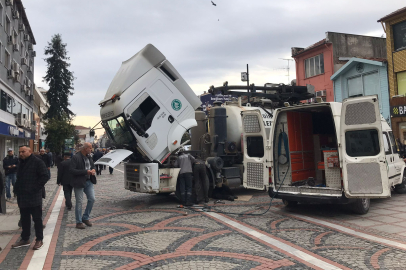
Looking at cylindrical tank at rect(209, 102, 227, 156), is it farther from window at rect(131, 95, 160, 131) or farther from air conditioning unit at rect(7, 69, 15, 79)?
air conditioning unit at rect(7, 69, 15, 79)

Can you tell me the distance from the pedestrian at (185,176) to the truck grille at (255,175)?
155cm

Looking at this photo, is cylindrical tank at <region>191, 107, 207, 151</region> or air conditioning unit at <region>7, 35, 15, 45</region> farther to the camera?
air conditioning unit at <region>7, 35, 15, 45</region>

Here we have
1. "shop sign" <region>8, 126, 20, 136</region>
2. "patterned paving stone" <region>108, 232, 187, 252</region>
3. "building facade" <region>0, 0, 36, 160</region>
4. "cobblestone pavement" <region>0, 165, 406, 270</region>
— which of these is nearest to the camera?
"cobblestone pavement" <region>0, 165, 406, 270</region>

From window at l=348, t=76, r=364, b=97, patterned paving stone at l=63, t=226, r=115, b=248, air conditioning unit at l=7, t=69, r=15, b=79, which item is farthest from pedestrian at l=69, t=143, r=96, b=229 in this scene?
air conditioning unit at l=7, t=69, r=15, b=79

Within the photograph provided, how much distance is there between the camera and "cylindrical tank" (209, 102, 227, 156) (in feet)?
33.5

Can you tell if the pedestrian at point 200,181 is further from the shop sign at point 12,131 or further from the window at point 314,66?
the window at point 314,66

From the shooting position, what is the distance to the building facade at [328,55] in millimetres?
25891

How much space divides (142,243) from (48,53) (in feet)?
146

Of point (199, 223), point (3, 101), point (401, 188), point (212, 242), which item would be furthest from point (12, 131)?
point (401, 188)

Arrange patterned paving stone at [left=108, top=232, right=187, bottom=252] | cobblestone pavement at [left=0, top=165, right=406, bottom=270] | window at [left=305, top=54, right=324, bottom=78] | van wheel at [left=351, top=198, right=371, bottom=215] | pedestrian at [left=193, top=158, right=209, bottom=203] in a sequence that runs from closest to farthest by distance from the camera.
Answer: cobblestone pavement at [left=0, top=165, right=406, bottom=270]
patterned paving stone at [left=108, top=232, right=187, bottom=252]
van wheel at [left=351, top=198, right=371, bottom=215]
pedestrian at [left=193, top=158, right=209, bottom=203]
window at [left=305, top=54, right=324, bottom=78]

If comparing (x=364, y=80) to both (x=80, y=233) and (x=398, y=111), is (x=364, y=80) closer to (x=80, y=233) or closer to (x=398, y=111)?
(x=398, y=111)

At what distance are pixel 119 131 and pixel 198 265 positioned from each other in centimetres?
512

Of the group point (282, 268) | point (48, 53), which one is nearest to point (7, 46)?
point (48, 53)

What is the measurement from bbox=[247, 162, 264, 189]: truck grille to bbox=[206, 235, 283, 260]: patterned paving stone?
97.8 inches
